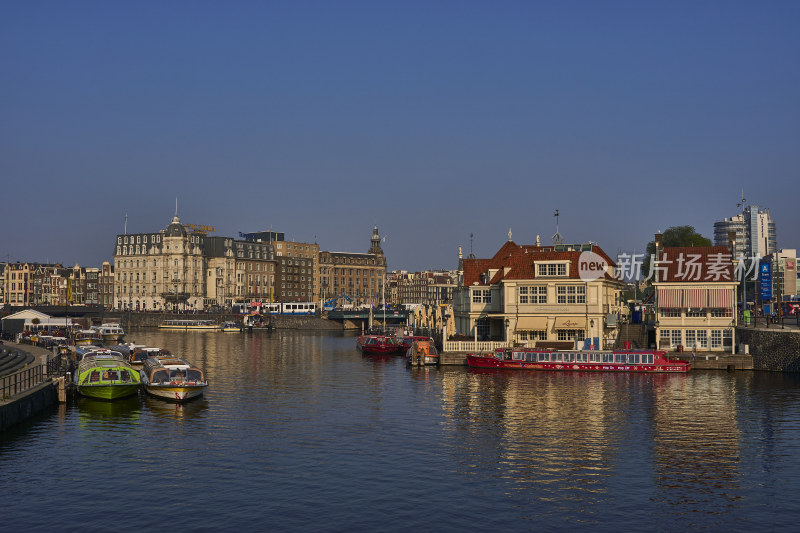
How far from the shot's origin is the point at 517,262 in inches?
3730

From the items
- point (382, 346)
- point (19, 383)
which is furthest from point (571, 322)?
point (19, 383)

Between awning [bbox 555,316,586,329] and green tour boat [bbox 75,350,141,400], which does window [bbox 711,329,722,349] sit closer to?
awning [bbox 555,316,586,329]

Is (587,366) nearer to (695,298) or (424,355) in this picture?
(695,298)

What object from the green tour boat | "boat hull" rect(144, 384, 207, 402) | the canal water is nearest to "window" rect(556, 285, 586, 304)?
the canal water

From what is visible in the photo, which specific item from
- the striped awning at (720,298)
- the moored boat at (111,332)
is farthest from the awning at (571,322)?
the moored boat at (111,332)

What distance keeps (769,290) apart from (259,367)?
60.9 metres

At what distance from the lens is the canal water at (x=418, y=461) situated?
33.8 metres

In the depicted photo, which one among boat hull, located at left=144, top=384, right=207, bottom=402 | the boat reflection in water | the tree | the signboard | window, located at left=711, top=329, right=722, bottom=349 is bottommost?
the boat reflection in water

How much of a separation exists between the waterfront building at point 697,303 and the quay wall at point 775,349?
366 cm

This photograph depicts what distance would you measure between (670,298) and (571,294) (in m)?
10.5

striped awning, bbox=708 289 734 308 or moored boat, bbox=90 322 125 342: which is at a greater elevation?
striped awning, bbox=708 289 734 308

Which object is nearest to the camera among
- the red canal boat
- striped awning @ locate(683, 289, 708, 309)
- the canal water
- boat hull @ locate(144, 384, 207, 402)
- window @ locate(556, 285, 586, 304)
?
the canal water

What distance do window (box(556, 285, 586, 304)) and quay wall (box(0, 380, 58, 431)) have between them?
52848mm

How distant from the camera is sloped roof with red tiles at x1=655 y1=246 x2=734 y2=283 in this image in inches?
3501
